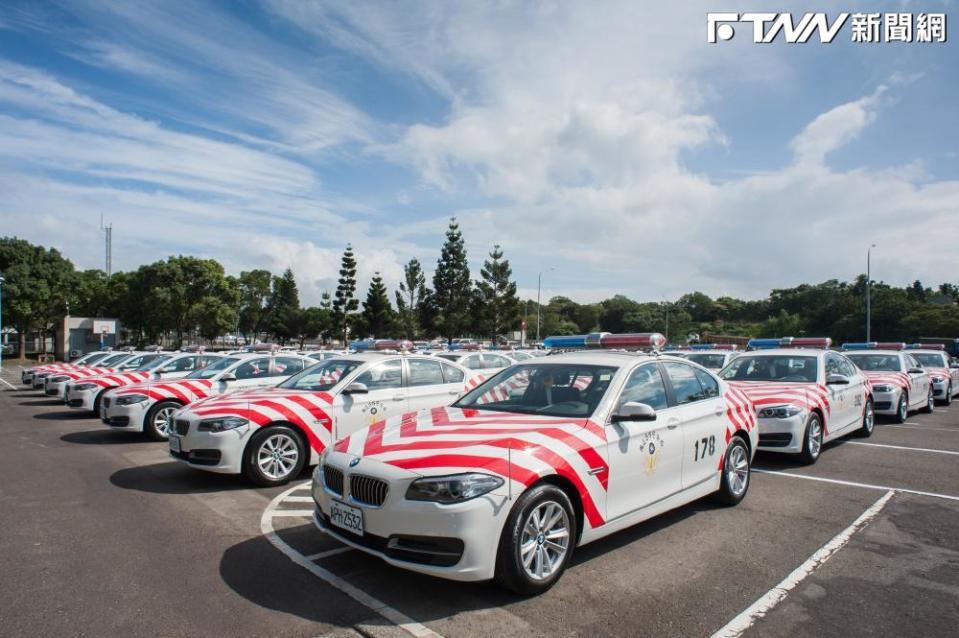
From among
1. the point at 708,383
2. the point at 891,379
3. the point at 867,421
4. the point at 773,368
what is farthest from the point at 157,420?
the point at 891,379

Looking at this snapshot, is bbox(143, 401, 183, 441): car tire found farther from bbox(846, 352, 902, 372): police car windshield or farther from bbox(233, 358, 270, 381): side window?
bbox(846, 352, 902, 372): police car windshield

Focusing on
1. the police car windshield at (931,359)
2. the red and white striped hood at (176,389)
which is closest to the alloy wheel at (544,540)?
the red and white striped hood at (176,389)

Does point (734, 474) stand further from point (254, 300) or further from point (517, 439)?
point (254, 300)

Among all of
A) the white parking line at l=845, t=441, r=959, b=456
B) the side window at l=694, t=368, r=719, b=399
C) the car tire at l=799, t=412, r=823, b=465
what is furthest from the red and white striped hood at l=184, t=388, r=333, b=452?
the white parking line at l=845, t=441, r=959, b=456

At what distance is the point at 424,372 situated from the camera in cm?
842

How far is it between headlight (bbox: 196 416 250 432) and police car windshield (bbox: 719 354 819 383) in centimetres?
716

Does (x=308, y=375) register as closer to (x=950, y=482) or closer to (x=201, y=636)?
(x=201, y=636)

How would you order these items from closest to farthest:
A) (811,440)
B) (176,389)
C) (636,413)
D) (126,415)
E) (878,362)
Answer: (636,413) → (811,440) → (126,415) → (176,389) → (878,362)

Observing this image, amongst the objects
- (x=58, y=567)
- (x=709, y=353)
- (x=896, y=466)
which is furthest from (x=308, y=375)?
(x=709, y=353)

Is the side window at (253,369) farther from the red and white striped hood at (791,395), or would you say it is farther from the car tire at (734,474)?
the car tire at (734,474)

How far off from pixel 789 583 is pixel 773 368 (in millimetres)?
5830

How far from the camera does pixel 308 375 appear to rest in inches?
316

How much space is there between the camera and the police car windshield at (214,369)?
37.7 ft

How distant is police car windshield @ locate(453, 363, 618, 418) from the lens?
4867 mm
